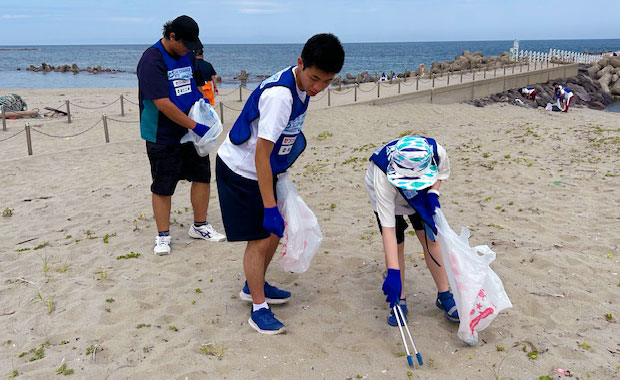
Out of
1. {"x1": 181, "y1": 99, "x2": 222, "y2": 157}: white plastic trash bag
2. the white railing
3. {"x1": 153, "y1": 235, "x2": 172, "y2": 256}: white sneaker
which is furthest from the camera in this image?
the white railing

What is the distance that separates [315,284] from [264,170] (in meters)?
1.29

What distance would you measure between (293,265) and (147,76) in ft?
6.02

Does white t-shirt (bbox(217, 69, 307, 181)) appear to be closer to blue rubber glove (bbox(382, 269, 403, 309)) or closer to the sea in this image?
blue rubber glove (bbox(382, 269, 403, 309))

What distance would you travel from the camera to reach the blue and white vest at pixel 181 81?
385 cm

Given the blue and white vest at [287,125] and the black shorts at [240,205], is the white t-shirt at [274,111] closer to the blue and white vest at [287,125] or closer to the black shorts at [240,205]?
the blue and white vest at [287,125]

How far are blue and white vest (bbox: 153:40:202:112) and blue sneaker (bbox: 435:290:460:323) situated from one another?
2.35 m

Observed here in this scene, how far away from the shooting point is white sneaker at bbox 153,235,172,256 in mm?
4148

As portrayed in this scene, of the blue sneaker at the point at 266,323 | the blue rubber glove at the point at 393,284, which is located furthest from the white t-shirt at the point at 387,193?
the blue sneaker at the point at 266,323

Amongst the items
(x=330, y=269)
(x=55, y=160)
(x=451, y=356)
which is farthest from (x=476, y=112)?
(x=451, y=356)

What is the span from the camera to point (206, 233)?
14.6ft

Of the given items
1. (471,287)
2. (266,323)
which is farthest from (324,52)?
(266,323)

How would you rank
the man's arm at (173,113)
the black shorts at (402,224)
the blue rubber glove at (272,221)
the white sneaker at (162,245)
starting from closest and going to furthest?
1. the blue rubber glove at (272,221)
2. the black shorts at (402,224)
3. the man's arm at (173,113)
4. the white sneaker at (162,245)

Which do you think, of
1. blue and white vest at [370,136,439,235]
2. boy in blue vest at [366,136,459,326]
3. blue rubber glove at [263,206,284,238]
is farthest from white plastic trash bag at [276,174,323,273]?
blue and white vest at [370,136,439,235]

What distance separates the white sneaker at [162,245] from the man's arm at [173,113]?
97 cm
